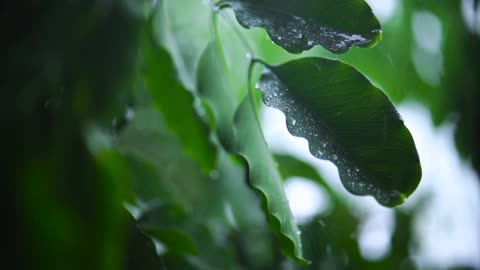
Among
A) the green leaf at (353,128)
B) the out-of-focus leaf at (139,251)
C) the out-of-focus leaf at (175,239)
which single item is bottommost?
the out-of-focus leaf at (175,239)

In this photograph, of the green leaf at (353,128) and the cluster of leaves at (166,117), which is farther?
the green leaf at (353,128)

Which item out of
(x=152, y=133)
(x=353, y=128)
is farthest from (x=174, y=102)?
(x=353, y=128)

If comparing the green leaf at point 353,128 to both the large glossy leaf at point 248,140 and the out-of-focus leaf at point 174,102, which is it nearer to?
the large glossy leaf at point 248,140

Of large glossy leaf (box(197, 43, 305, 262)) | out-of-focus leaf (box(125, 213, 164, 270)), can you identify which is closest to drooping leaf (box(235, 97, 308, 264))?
large glossy leaf (box(197, 43, 305, 262))

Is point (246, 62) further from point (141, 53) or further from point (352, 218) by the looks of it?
point (352, 218)

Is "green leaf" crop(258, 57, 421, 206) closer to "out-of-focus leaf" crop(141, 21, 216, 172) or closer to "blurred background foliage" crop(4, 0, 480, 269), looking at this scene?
"blurred background foliage" crop(4, 0, 480, 269)

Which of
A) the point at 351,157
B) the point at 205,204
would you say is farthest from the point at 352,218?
the point at 351,157

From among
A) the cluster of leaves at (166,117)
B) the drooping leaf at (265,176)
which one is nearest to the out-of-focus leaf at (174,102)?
the cluster of leaves at (166,117)
